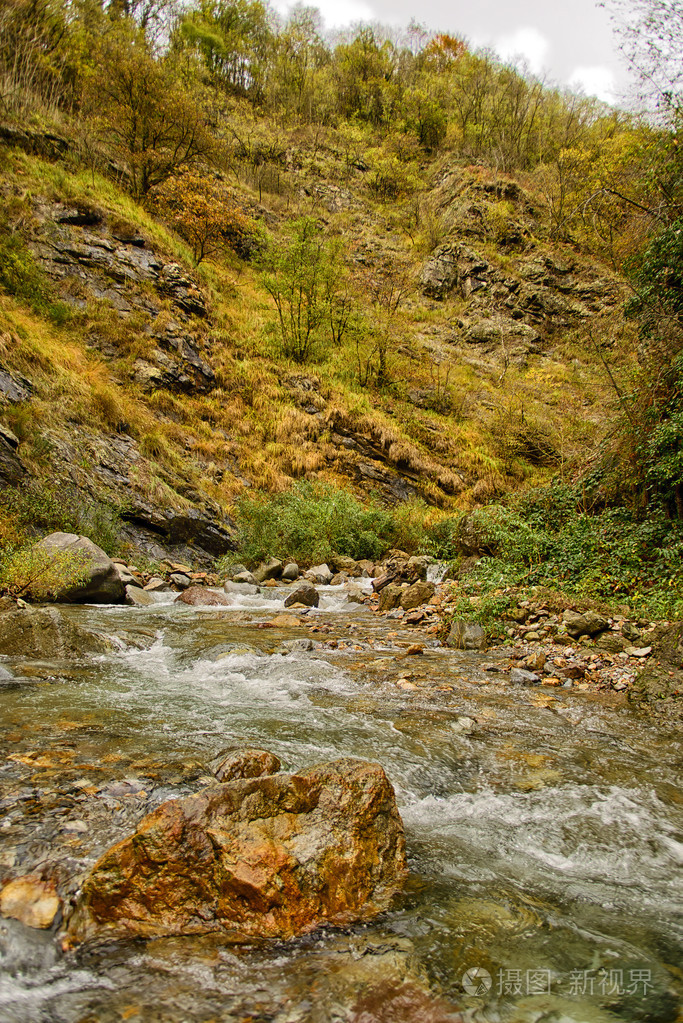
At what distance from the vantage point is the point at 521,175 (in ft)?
106

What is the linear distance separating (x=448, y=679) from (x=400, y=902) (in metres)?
3.31

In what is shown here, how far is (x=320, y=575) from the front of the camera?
11273 millimetres

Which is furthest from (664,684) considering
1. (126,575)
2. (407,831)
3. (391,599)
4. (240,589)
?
(126,575)

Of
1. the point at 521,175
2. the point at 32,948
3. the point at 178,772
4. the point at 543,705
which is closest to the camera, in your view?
the point at 32,948

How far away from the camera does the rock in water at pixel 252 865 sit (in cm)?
167

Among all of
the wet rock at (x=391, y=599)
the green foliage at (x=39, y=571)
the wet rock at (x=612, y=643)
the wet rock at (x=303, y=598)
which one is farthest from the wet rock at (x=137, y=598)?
the wet rock at (x=612, y=643)

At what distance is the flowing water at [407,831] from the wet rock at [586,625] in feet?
4.94

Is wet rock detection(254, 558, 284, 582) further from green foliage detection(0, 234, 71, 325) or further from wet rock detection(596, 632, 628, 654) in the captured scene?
green foliage detection(0, 234, 71, 325)

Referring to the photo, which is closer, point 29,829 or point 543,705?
point 29,829

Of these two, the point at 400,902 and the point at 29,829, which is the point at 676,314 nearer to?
the point at 400,902

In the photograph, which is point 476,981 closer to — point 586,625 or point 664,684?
point 664,684

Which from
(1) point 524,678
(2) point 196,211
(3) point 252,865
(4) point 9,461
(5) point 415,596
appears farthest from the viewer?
(2) point 196,211

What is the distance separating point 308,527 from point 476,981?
10889 mm

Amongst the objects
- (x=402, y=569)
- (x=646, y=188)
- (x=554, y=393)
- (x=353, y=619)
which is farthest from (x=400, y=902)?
(x=554, y=393)
